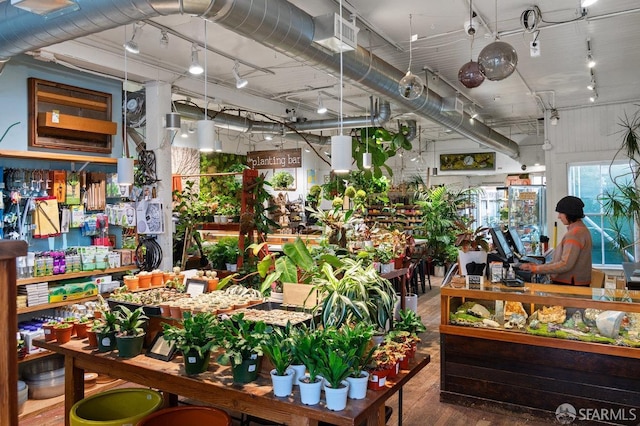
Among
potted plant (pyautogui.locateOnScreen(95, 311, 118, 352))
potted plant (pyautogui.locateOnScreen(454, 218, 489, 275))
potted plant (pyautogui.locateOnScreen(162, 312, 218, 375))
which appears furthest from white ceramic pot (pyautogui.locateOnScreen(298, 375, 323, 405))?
potted plant (pyautogui.locateOnScreen(454, 218, 489, 275))

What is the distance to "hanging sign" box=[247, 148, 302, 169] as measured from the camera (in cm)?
939

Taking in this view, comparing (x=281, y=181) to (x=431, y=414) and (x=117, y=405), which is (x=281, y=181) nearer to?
(x=431, y=414)

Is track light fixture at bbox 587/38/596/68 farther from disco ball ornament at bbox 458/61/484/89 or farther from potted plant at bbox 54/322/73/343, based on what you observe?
potted plant at bbox 54/322/73/343

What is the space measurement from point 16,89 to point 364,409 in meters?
4.60

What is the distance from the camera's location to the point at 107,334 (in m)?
2.86

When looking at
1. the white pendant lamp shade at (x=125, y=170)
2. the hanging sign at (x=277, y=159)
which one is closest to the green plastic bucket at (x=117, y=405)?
the white pendant lamp shade at (x=125, y=170)

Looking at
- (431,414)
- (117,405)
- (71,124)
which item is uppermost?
(71,124)

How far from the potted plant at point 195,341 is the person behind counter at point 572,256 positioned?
9.06ft

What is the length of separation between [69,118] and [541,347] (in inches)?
190

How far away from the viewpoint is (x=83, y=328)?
323 centimetres

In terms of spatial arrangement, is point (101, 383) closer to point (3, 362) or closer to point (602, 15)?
point (3, 362)

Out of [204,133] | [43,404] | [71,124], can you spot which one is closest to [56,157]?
[71,124]

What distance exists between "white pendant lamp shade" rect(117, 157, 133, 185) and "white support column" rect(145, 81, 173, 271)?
36.3 inches

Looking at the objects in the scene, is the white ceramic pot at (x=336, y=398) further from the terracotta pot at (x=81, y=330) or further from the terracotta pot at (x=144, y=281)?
the terracotta pot at (x=144, y=281)
